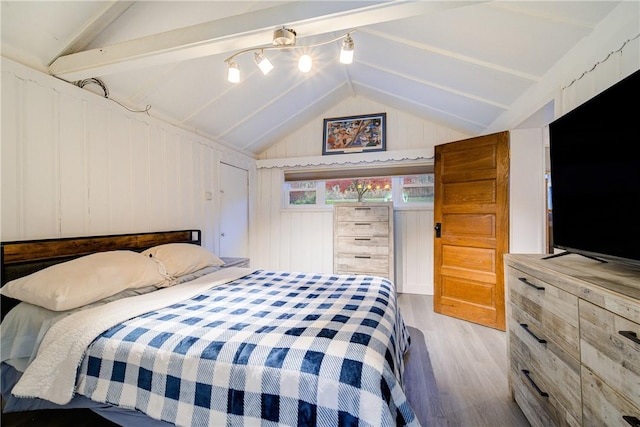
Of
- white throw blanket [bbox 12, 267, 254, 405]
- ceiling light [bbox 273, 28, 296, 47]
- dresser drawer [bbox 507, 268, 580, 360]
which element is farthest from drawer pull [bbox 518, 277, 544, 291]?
white throw blanket [bbox 12, 267, 254, 405]

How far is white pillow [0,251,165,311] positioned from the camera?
1430 millimetres

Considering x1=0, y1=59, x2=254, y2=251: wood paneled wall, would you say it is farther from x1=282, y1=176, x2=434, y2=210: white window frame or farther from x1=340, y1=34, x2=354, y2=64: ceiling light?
x1=340, y1=34, x2=354, y2=64: ceiling light

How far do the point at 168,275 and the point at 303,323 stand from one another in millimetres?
1354

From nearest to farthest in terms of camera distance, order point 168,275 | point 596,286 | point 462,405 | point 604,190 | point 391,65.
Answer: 1. point 596,286
2. point 604,190
3. point 462,405
4. point 168,275
5. point 391,65

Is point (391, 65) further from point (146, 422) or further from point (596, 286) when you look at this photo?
point (146, 422)

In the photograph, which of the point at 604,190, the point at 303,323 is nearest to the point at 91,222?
the point at 303,323

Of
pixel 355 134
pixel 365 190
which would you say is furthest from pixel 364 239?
pixel 355 134

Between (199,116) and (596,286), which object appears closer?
(596,286)

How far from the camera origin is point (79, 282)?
1516 mm

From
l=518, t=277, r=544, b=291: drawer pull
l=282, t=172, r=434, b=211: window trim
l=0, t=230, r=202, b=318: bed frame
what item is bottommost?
l=518, t=277, r=544, b=291: drawer pull

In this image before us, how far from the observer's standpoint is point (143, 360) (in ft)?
3.71

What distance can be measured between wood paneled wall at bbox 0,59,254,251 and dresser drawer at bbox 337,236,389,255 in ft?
6.64

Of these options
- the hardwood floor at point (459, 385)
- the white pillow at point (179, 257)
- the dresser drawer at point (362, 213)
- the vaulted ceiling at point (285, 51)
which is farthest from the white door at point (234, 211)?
the hardwood floor at point (459, 385)

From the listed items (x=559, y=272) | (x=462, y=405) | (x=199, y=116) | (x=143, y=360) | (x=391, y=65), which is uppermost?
(x=391, y=65)
